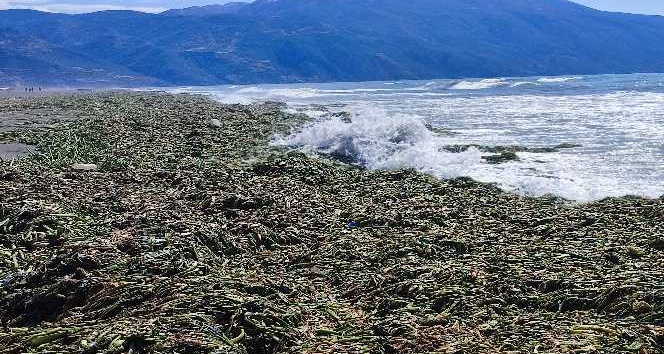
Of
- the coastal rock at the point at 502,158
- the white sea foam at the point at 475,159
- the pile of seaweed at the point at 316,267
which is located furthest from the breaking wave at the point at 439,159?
the pile of seaweed at the point at 316,267

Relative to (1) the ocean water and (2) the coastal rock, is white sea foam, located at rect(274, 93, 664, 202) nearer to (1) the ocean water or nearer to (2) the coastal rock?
(1) the ocean water

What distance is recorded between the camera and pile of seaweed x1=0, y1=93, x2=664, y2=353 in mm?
5891

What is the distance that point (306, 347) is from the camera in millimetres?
5863

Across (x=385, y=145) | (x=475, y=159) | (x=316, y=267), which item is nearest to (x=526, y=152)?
(x=475, y=159)

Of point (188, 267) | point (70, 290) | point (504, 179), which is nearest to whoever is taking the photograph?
point (70, 290)

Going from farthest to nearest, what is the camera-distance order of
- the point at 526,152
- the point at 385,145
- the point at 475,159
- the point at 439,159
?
the point at 526,152 < the point at 385,145 < the point at 475,159 < the point at 439,159

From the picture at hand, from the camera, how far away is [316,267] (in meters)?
8.35

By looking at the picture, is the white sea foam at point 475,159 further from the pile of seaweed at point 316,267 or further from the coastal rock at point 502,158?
the pile of seaweed at point 316,267

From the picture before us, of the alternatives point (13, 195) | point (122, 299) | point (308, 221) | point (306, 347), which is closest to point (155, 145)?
point (13, 195)

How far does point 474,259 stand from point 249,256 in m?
3.14

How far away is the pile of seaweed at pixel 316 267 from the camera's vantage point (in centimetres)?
589

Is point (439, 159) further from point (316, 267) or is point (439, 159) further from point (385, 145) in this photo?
point (316, 267)

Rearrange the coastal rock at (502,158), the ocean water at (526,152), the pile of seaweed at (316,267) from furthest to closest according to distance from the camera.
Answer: the coastal rock at (502,158) < the ocean water at (526,152) < the pile of seaweed at (316,267)

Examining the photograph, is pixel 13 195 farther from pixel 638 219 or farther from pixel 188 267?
pixel 638 219
